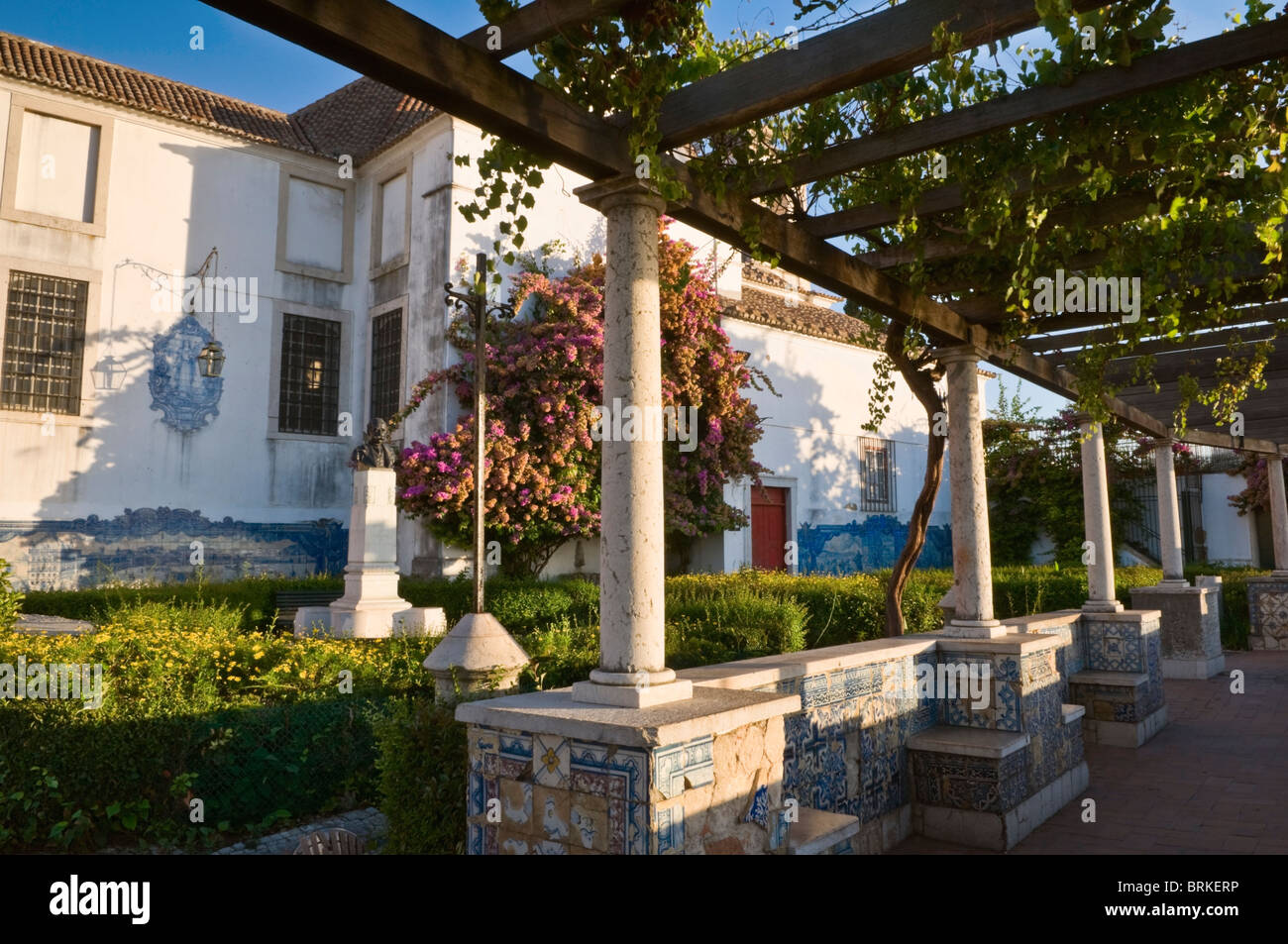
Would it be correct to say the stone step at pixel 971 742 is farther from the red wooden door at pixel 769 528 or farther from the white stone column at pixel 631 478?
the red wooden door at pixel 769 528

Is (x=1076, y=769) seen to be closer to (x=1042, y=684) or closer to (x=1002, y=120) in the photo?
(x=1042, y=684)

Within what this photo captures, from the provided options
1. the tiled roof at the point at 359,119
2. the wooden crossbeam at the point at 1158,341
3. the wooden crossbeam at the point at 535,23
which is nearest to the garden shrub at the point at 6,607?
the wooden crossbeam at the point at 535,23

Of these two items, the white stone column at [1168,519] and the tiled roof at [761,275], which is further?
the tiled roof at [761,275]

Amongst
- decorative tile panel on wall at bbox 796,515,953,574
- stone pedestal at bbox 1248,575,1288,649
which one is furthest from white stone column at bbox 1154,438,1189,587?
decorative tile panel on wall at bbox 796,515,953,574

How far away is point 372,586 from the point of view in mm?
10375

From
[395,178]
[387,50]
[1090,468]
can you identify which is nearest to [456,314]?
[395,178]

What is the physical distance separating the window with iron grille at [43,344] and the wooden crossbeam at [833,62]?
523 inches

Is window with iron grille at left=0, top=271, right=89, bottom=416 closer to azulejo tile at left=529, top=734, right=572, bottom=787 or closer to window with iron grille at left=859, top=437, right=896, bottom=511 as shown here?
azulejo tile at left=529, top=734, right=572, bottom=787

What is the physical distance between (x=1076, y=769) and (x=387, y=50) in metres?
5.89

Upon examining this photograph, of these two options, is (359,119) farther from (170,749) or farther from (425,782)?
(425,782)

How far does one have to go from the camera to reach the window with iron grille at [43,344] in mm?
12992

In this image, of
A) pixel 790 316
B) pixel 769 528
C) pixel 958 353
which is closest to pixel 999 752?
pixel 958 353

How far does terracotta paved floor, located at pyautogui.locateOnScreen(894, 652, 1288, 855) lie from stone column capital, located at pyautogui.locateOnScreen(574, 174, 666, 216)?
11.6 feet
